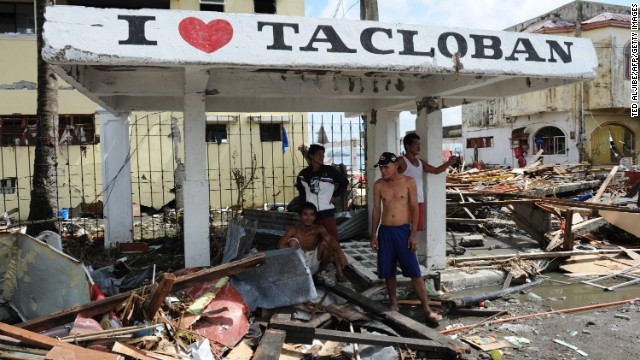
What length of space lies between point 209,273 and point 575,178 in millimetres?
15193

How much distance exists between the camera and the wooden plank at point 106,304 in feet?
13.0

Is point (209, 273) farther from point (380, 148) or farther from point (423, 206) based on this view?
point (380, 148)

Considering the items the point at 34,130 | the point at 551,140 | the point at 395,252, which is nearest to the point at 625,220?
the point at 395,252

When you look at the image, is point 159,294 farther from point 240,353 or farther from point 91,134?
point 91,134

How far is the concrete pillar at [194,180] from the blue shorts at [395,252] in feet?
6.79

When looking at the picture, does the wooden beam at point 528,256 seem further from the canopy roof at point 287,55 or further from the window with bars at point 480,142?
the window with bars at point 480,142

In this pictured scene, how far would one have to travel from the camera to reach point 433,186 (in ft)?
21.2

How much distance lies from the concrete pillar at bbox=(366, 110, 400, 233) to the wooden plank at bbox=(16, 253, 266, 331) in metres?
4.36

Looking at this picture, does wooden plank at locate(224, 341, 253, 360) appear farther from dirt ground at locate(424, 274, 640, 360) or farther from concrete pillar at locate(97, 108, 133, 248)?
concrete pillar at locate(97, 108, 133, 248)

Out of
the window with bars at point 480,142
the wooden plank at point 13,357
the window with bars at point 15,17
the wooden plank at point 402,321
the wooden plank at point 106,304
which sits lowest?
the wooden plank at point 402,321

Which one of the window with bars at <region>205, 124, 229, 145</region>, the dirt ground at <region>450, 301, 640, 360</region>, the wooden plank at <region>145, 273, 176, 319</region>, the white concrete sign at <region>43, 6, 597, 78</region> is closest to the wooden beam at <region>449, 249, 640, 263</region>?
the dirt ground at <region>450, 301, 640, 360</region>

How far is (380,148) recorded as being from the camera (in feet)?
27.9

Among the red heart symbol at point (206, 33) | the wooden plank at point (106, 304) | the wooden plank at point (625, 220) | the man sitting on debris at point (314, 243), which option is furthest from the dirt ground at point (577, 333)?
the red heart symbol at point (206, 33)

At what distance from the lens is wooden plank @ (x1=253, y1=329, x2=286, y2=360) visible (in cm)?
380
